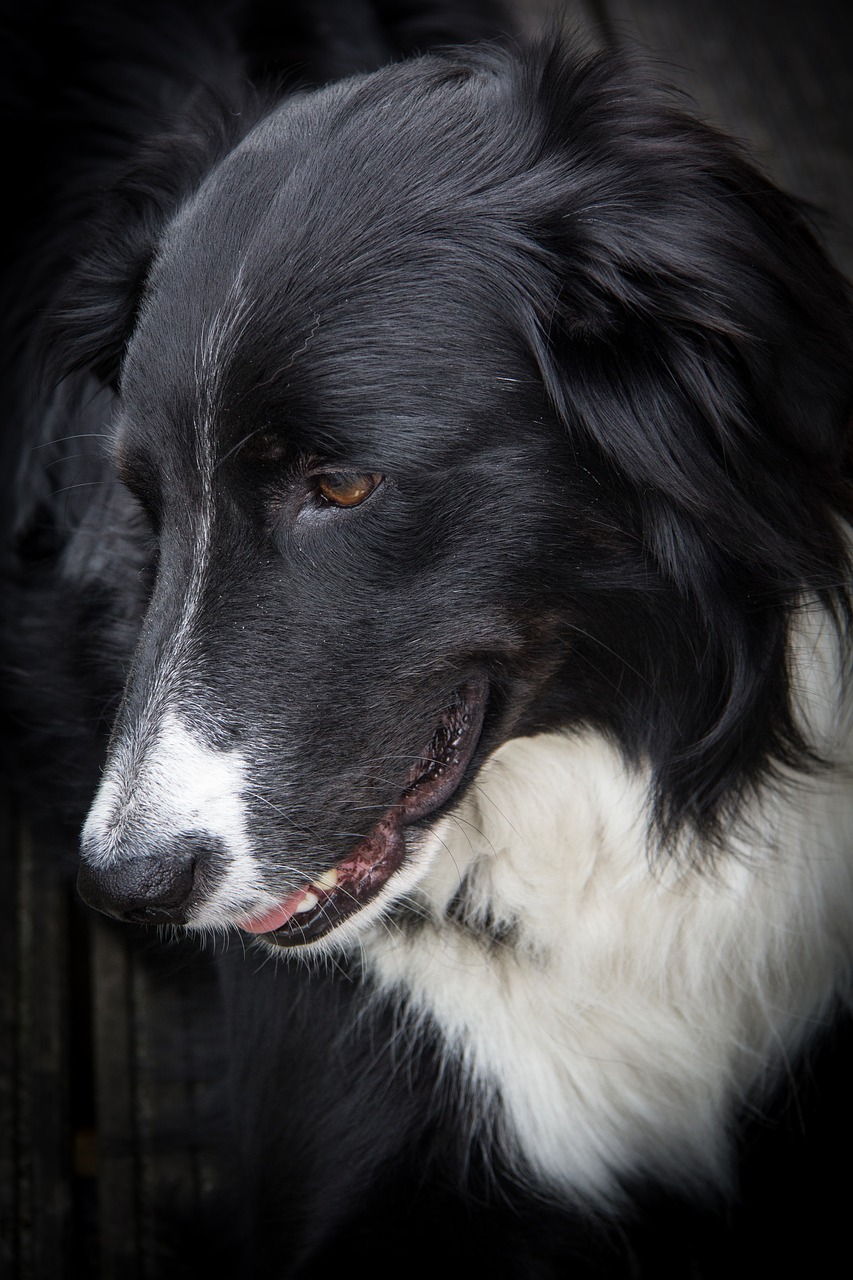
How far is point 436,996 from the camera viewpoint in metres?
1.69

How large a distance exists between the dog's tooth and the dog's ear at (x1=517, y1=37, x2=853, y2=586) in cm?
55

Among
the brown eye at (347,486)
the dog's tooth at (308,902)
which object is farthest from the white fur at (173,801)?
the brown eye at (347,486)

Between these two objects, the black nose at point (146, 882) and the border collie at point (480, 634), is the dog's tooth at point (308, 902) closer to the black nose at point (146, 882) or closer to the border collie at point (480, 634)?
the border collie at point (480, 634)

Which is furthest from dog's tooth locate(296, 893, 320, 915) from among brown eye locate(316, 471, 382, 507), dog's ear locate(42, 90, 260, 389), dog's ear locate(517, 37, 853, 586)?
dog's ear locate(42, 90, 260, 389)

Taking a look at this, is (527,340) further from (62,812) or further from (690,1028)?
(62,812)

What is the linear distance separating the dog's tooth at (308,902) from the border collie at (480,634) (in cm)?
2

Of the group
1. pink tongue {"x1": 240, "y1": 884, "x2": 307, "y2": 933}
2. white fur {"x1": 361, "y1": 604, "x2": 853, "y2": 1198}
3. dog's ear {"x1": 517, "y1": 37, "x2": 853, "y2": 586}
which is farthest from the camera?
white fur {"x1": 361, "y1": 604, "x2": 853, "y2": 1198}

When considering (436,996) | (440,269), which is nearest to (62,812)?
(436,996)

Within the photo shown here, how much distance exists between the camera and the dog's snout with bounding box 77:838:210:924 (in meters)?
1.32

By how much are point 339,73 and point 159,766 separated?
175 cm

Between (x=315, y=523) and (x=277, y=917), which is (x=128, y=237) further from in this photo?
(x=277, y=917)

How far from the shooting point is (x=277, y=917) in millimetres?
1481

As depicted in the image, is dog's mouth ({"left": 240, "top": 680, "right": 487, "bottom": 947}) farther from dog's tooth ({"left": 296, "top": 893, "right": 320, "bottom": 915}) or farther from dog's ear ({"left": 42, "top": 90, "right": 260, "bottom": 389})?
dog's ear ({"left": 42, "top": 90, "right": 260, "bottom": 389})

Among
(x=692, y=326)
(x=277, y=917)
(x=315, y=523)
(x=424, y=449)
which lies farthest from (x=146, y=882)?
(x=692, y=326)
